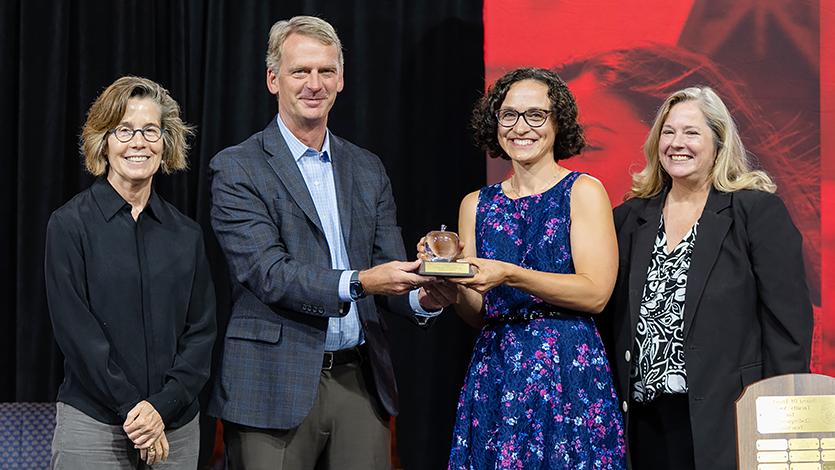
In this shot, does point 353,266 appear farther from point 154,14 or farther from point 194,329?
point 154,14

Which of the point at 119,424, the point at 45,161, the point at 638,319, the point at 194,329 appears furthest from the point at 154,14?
the point at 638,319

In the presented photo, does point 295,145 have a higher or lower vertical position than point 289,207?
higher

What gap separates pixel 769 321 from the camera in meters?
2.79

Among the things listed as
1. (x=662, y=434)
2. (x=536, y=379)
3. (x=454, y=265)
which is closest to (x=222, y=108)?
(x=454, y=265)

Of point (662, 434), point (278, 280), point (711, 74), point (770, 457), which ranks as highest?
point (711, 74)

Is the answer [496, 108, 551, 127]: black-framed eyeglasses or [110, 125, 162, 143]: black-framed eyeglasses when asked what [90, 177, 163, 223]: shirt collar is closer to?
[110, 125, 162, 143]: black-framed eyeglasses

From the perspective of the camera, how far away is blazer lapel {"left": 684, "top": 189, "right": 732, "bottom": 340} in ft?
9.05

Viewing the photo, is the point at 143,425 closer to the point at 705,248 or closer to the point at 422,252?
the point at 422,252

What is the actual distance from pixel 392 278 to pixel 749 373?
44.1 inches

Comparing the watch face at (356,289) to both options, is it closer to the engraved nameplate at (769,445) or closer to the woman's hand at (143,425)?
the woman's hand at (143,425)

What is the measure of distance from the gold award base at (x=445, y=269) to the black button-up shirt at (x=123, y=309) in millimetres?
736

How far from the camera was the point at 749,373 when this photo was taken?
2.77m

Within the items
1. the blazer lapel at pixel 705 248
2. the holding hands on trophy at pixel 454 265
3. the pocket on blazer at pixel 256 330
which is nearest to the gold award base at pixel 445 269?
the holding hands on trophy at pixel 454 265

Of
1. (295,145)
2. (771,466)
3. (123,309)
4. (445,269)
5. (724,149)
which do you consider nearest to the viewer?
(771,466)
